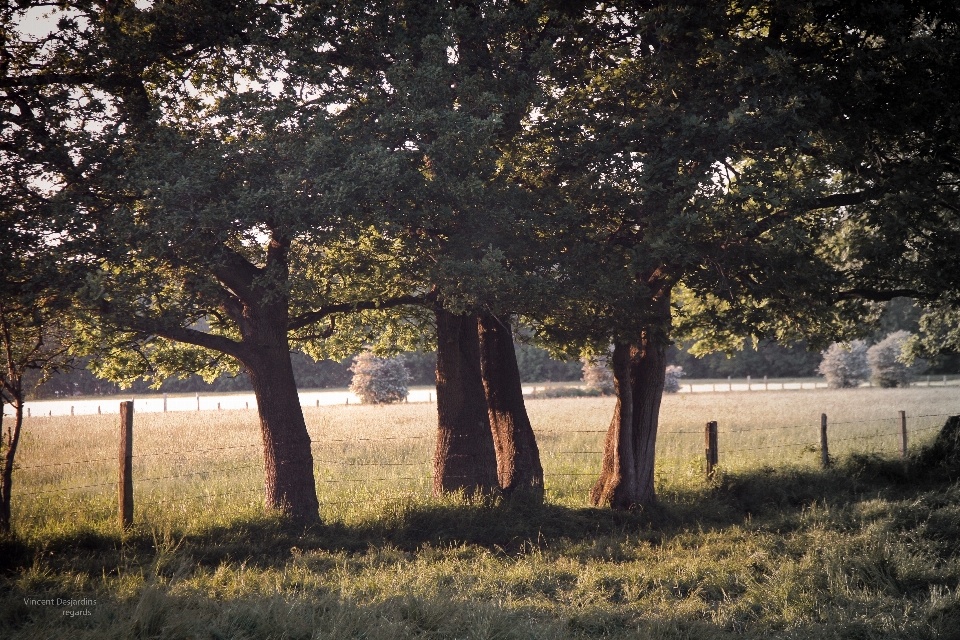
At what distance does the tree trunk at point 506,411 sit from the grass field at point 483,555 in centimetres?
96

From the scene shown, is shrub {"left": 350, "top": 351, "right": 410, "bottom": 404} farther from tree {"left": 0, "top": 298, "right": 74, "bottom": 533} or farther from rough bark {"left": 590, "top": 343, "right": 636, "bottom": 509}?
tree {"left": 0, "top": 298, "right": 74, "bottom": 533}

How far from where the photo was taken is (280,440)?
1231cm

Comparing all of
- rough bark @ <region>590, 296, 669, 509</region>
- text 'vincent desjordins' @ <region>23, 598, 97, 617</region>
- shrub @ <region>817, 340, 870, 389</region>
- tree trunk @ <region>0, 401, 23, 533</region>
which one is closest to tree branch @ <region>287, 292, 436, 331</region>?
rough bark @ <region>590, 296, 669, 509</region>

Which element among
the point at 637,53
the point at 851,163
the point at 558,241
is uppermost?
the point at 637,53

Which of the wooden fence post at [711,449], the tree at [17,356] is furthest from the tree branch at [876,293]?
the tree at [17,356]

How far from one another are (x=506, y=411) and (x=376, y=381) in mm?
29483

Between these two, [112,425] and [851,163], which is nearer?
[851,163]

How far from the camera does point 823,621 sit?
24.5 feet

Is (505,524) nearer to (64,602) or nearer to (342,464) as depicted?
(342,464)

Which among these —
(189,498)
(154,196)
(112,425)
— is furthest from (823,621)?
(112,425)

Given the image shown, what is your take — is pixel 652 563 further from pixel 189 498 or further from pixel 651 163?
pixel 189 498

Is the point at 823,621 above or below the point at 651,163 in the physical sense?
below

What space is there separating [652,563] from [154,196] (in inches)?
332

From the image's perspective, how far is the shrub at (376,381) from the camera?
4388 centimetres
